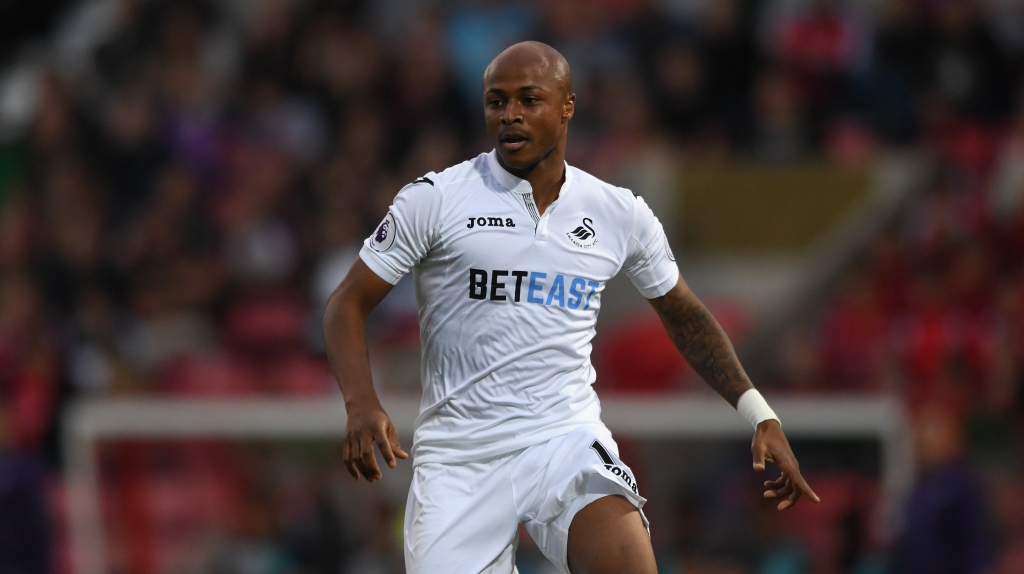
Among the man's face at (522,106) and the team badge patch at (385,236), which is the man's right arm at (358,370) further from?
the man's face at (522,106)

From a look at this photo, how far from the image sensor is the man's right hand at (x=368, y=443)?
4.07m

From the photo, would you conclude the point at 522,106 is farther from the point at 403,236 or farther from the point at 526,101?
the point at 403,236

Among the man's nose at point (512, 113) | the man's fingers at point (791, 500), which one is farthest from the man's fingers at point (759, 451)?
the man's nose at point (512, 113)

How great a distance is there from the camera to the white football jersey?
15.0 feet

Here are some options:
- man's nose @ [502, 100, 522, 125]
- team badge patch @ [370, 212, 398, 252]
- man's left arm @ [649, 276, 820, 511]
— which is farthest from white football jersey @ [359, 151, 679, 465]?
man's left arm @ [649, 276, 820, 511]

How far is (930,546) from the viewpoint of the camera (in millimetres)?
8367

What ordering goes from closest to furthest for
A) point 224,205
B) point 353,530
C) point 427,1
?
point 353,530 → point 224,205 → point 427,1

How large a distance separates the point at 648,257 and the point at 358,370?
3.61 feet

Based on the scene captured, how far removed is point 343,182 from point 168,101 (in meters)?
1.99

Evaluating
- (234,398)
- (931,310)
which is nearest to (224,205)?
(234,398)

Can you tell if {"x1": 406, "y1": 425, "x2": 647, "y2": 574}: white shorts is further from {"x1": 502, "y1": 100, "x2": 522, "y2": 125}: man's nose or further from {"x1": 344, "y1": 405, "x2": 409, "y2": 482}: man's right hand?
{"x1": 502, "y1": 100, "x2": 522, "y2": 125}: man's nose

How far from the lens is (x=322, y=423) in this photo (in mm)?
9352

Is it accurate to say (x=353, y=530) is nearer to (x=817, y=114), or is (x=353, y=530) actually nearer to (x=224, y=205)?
(x=224, y=205)

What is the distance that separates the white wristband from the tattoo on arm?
32 mm
